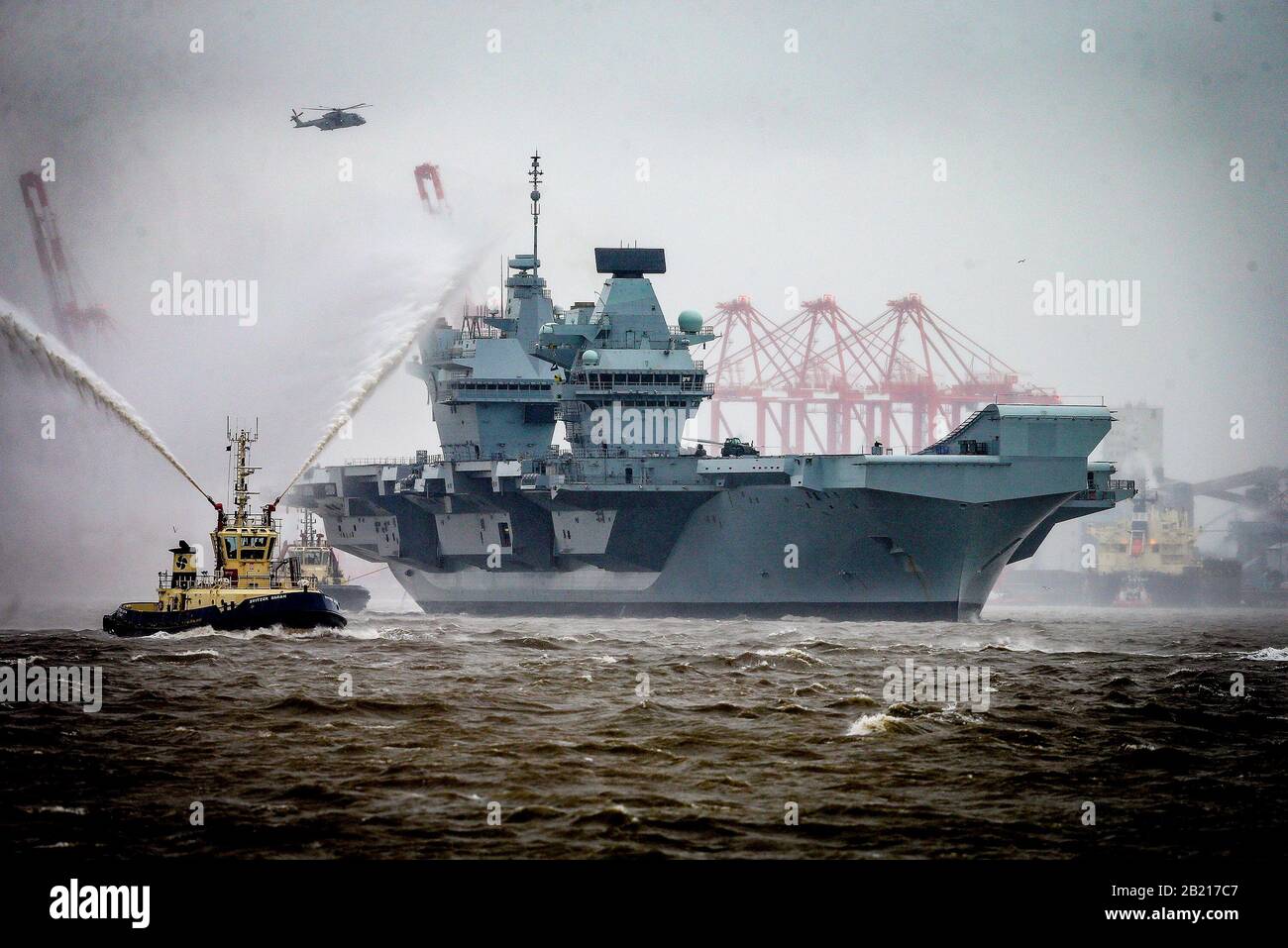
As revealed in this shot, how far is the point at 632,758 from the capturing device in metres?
19.5

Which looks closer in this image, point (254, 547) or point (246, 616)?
point (246, 616)

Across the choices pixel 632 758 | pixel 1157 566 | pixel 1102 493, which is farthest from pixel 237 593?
pixel 1157 566

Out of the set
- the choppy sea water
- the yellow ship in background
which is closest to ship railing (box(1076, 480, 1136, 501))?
the choppy sea water

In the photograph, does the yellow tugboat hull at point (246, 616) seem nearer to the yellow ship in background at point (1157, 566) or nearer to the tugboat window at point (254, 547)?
the tugboat window at point (254, 547)

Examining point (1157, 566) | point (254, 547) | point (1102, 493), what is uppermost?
point (1102, 493)

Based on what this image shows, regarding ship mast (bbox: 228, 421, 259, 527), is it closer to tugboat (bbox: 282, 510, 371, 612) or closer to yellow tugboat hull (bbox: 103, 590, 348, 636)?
yellow tugboat hull (bbox: 103, 590, 348, 636)

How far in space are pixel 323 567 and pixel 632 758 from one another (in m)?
55.8

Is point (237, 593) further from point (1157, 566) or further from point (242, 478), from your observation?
point (1157, 566)

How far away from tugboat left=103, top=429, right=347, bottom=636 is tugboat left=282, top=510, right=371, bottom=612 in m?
29.0
